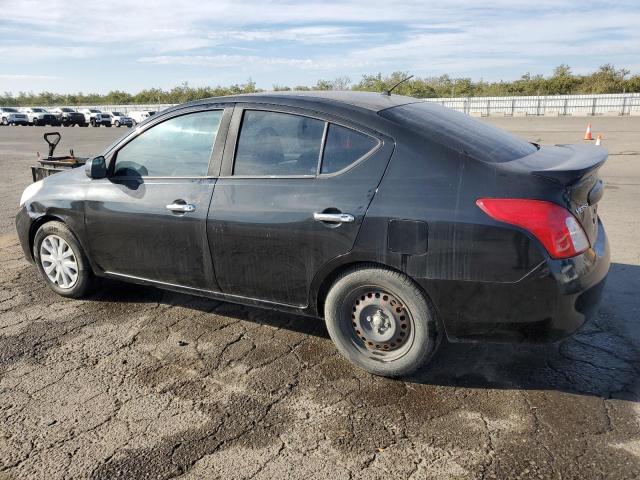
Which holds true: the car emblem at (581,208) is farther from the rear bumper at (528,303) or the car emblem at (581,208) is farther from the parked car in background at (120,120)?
the parked car in background at (120,120)

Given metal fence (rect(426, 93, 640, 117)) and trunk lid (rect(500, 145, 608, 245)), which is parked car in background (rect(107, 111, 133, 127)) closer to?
metal fence (rect(426, 93, 640, 117))

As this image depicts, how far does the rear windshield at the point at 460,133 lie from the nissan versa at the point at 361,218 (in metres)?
0.02

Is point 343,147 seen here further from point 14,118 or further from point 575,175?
point 14,118

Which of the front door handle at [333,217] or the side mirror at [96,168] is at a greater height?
the side mirror at [96,168]

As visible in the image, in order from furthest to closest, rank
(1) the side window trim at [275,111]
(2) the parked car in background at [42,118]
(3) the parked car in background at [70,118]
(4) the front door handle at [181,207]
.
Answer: (2) the parked car in background at [42,118]
(3) the parked car in background at [70,118]
(4) the front door handle at [181,207]
(1) the side window trim at [275,111]

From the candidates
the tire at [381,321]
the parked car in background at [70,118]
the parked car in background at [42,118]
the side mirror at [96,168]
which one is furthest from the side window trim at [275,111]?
the parked car in background at [42,118]

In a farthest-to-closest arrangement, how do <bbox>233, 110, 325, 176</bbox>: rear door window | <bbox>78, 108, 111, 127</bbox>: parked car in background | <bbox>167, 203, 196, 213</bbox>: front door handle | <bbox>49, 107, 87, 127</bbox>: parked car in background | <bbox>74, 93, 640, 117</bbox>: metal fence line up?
<bbox>49, 107, 87, 127</bbox>: parked car in background < <bbox>78, 108, 111, 127</bbox>: parked car in background < <bbox>74, 93, 640, 117</bbox>: metal fence < <bbox>167, 203, 196, 213</bbox>: front door handle < <bbox>233, 110, 325, 176</bbox>: rear door window

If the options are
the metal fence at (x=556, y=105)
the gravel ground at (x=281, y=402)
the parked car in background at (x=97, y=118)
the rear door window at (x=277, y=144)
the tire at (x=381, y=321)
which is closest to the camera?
the gravel ground at (x=281, y=402)

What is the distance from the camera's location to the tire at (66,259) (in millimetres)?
4438

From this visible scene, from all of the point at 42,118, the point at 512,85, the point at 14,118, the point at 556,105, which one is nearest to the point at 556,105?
the point at 556,105

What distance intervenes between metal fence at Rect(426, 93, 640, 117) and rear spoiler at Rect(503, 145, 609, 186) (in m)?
32.8

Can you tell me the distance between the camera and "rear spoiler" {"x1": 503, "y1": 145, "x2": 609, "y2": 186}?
2852mm

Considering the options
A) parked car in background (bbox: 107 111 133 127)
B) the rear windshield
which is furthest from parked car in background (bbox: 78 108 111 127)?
the rear windshield

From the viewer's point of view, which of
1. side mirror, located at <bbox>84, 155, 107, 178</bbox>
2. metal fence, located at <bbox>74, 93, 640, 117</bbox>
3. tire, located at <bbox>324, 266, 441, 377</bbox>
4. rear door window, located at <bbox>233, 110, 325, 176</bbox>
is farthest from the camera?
metal fence, located at <bbox>74, 93, 640, 117</bbox>
